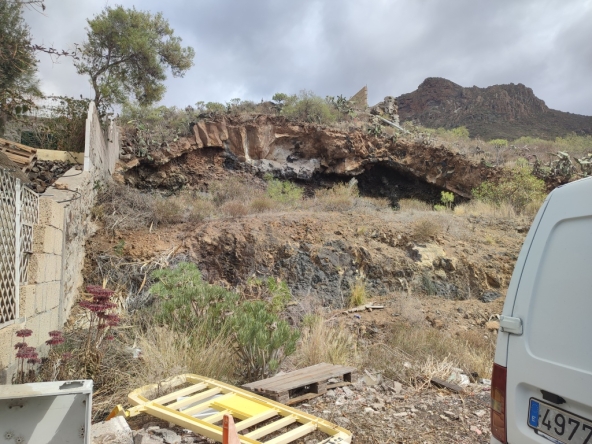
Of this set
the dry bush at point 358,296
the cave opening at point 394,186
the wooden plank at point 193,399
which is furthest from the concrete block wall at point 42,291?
the cave opening at point 394,186

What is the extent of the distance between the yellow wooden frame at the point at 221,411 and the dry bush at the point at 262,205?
28.4ft

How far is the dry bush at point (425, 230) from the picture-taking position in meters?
11.8

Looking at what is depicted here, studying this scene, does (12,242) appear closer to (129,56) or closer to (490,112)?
(129,56)

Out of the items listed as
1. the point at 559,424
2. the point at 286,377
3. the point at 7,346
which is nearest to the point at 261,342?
the point at 286,377

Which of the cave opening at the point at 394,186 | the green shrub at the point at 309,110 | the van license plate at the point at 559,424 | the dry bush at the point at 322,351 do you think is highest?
the green shrub at the point at 309,110

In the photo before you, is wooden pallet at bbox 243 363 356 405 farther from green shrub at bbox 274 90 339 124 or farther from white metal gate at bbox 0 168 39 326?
green shrub at bbox 274 90 339 124

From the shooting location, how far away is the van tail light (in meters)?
2.35

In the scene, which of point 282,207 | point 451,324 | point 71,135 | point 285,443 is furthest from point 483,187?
point 285,443

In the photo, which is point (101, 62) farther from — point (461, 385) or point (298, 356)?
point (461, 385)

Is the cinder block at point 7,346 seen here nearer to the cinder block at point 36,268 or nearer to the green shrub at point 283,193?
the cinder block at point 36,268

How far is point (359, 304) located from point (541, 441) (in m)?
7.93

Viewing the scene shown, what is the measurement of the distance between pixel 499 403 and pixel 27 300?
4.71 meters

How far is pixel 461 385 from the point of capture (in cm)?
575

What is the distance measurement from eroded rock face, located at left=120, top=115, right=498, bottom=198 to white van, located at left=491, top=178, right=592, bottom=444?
49.0ft
